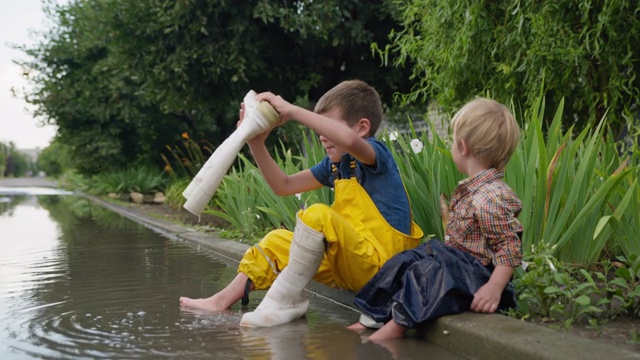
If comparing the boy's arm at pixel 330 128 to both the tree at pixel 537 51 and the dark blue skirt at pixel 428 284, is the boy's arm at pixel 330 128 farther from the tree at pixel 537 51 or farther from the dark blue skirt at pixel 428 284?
the tree at pixel 537 51

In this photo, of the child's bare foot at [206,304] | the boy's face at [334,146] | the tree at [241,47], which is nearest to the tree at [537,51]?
the boy's face at [334,146]

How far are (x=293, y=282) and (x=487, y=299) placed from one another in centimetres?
95

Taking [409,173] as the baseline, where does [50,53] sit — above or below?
above

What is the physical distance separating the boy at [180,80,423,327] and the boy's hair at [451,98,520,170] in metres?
0.45

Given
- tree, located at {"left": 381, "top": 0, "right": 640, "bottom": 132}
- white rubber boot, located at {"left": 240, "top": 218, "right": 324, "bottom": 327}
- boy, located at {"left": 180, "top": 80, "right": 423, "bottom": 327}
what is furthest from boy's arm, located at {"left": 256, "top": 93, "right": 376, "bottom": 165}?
tree, located at {"left": 381, "top": 0, "right": 640, "bottom": 132}

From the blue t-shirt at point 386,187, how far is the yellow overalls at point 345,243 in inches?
1.6

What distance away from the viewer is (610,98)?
6.98 meters

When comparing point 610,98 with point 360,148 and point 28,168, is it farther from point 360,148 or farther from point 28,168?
point 28,168

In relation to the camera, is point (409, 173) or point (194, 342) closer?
point (194, 342)

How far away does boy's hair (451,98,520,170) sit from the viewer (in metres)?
3.41

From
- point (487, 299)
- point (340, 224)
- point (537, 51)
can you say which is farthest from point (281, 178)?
point (537, 51)

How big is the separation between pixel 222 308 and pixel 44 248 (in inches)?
192

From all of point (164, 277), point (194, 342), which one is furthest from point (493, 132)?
point (164, 277)

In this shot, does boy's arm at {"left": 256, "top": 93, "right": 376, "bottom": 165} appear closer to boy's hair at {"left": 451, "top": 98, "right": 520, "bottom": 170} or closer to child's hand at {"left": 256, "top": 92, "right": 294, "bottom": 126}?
child's hand at {"left": 256, "top": 92, "right": 294, "bottom": 126}
